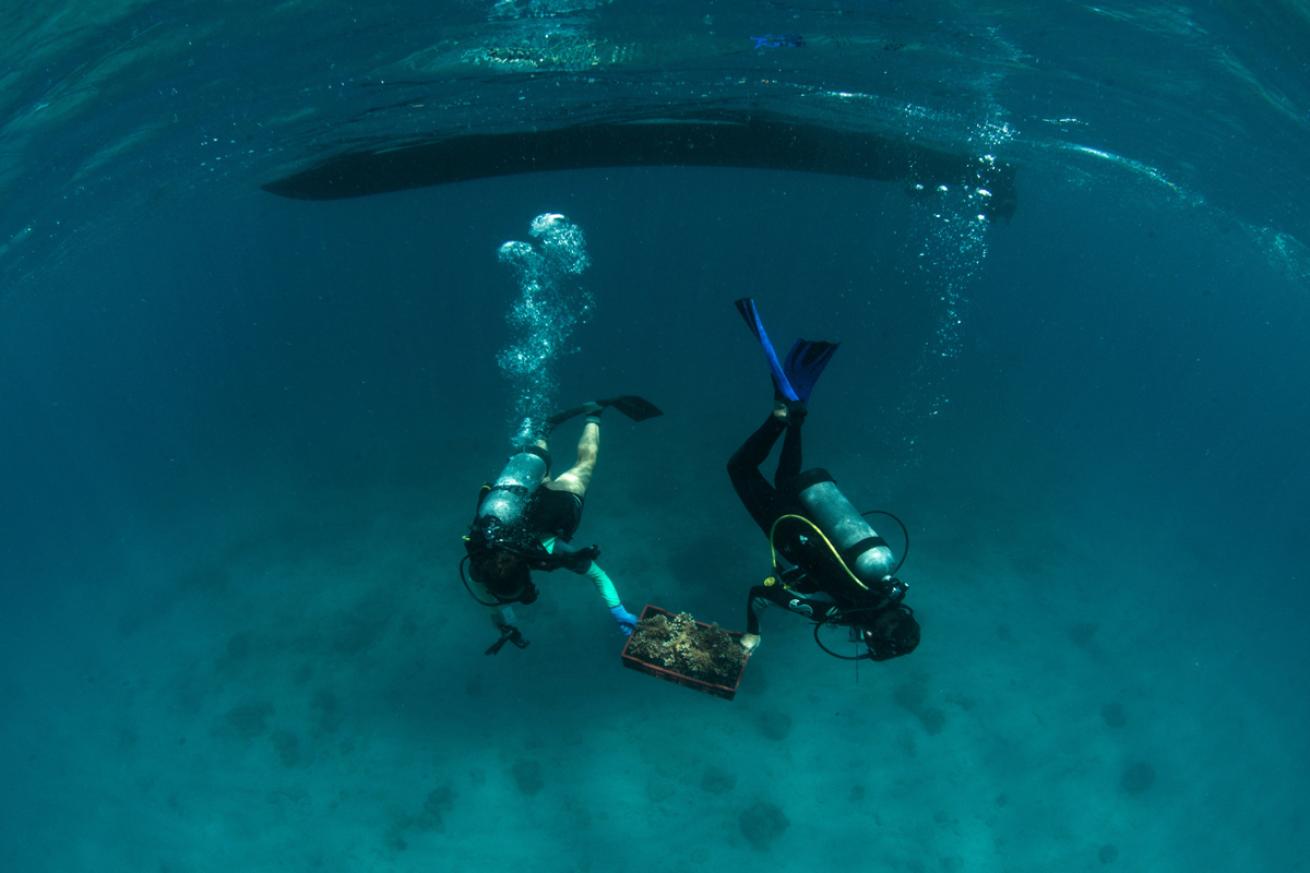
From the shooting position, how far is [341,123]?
17.5 m

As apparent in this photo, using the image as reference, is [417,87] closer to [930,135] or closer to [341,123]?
[341,123]

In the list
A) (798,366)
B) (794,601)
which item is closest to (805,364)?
(798,366)

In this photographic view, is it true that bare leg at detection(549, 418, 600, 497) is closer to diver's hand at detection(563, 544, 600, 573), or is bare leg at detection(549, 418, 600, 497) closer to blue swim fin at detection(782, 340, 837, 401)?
diver's hand at detection(563, 544, 600, 573)

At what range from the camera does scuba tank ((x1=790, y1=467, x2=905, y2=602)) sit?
616cm

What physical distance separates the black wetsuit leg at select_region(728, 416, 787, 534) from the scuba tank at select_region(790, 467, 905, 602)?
1.94 feet

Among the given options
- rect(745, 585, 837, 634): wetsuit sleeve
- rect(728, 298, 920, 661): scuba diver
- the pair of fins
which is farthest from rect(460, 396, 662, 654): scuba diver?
the pair of fins

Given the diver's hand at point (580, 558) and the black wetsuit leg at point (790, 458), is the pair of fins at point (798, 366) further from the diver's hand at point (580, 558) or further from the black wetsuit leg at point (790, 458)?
the diver's hand at point (580, 558)

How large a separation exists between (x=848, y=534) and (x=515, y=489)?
12.5 feet

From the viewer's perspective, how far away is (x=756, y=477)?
7.98m

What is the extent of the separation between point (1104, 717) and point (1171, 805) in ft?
6.95

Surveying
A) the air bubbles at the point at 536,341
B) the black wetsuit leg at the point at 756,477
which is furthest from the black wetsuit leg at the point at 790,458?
the air bubbles at the point at 536,341

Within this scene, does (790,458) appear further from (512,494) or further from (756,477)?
(512,494)

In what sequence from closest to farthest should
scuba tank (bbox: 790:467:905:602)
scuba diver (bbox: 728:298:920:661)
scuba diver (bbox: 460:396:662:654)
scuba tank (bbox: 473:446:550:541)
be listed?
scuba diver (bbox: 728:298:920:661)
scuba tank (bbox: 790:467:905:602)
scuba diver (bbox: 460:396:662:654)
scuba tank (bbox: 473:446:550:541)

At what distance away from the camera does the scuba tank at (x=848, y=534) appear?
6.16 m
